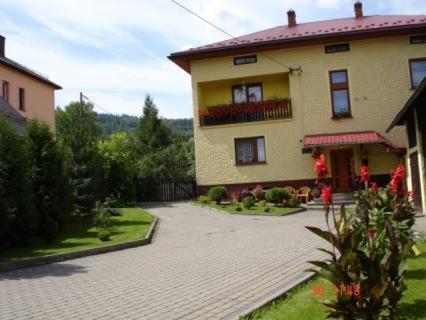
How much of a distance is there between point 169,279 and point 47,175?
24.0ft

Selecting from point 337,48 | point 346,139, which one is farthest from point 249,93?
point 346,139

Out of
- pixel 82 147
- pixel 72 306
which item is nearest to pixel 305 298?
pixel 72 306

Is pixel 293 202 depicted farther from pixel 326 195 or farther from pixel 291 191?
pixel 326 195

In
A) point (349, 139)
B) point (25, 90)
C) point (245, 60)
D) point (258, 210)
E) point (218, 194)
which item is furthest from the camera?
point (25, 90)

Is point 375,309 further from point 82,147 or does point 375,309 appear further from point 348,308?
point 82,147

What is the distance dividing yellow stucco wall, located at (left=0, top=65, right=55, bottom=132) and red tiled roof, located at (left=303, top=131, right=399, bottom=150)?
15.2 m

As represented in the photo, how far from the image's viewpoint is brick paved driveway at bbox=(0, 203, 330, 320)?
6027 millimetres

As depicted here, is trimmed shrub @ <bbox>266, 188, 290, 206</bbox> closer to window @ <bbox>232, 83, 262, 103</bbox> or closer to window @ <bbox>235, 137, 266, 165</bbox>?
window @ <bbox>235, 137, 266, 165</bbox>

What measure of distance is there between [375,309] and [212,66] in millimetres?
23455

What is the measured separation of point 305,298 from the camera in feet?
20.5

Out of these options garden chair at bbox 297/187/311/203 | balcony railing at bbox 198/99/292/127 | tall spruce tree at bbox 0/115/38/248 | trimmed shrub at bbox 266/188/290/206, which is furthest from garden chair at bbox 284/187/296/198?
tall spruce tree at bbox 0/115/38/248

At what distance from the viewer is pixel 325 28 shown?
2666 cm

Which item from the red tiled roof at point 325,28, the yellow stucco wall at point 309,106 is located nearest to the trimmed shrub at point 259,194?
the yellow stucco wall at point 309,106

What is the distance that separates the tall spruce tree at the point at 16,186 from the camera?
11852 millimetres
